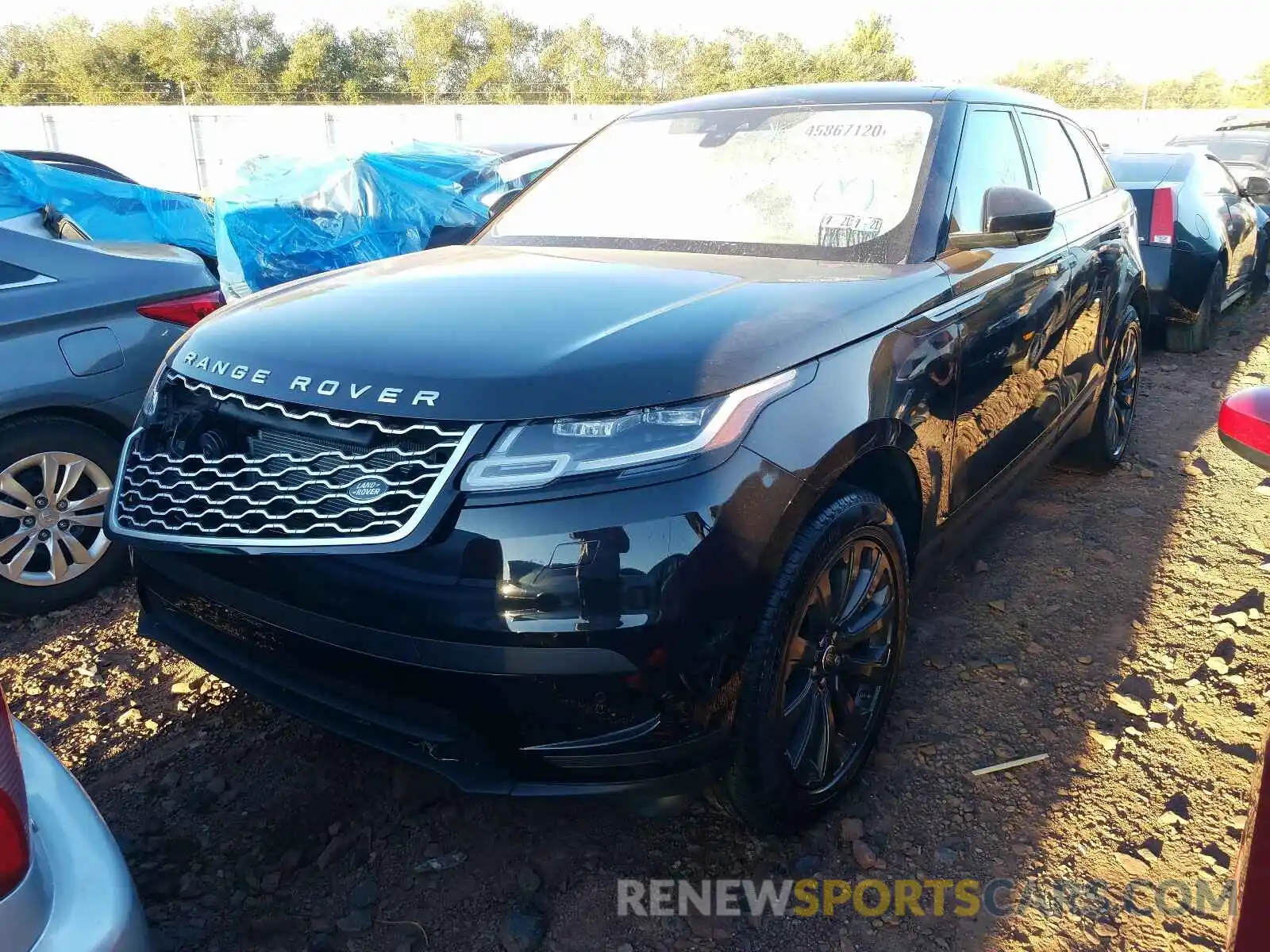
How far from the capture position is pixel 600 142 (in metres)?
3.61

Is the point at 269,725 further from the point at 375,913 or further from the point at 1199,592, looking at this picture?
the point at 1199,592

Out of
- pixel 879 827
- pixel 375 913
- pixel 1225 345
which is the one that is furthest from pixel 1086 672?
pixel 1225 345

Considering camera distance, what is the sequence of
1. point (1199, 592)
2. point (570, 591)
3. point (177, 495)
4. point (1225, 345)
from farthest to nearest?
1. point (1225, 345)
2. point (1199, 592)
3. point (177, 495)
4. point (570, 591)

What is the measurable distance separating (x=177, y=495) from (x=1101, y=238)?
379 cm

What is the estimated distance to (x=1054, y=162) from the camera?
12.9 ft

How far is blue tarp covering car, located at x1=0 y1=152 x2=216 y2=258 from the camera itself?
6527 millimetres

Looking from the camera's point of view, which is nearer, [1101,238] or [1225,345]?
[1101,238]

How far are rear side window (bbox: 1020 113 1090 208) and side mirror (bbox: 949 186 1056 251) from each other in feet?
2.94

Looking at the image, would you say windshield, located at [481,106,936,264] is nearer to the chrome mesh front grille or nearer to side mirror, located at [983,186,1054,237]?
side mirror, located at [983,186,1054,237]

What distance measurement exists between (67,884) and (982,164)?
3090 mm

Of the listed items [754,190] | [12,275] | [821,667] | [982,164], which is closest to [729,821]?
[821,667]

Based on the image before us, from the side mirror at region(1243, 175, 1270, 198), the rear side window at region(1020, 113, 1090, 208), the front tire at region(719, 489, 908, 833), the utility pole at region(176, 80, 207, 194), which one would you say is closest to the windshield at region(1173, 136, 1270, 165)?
the side mirror at region(1243, 175, 1270, 198)

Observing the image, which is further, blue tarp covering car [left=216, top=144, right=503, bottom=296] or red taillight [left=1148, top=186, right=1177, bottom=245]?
blue tarp covering car [left=216, top=144, right=503, bottom=296]

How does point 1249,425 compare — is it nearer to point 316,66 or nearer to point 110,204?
point 110,204
